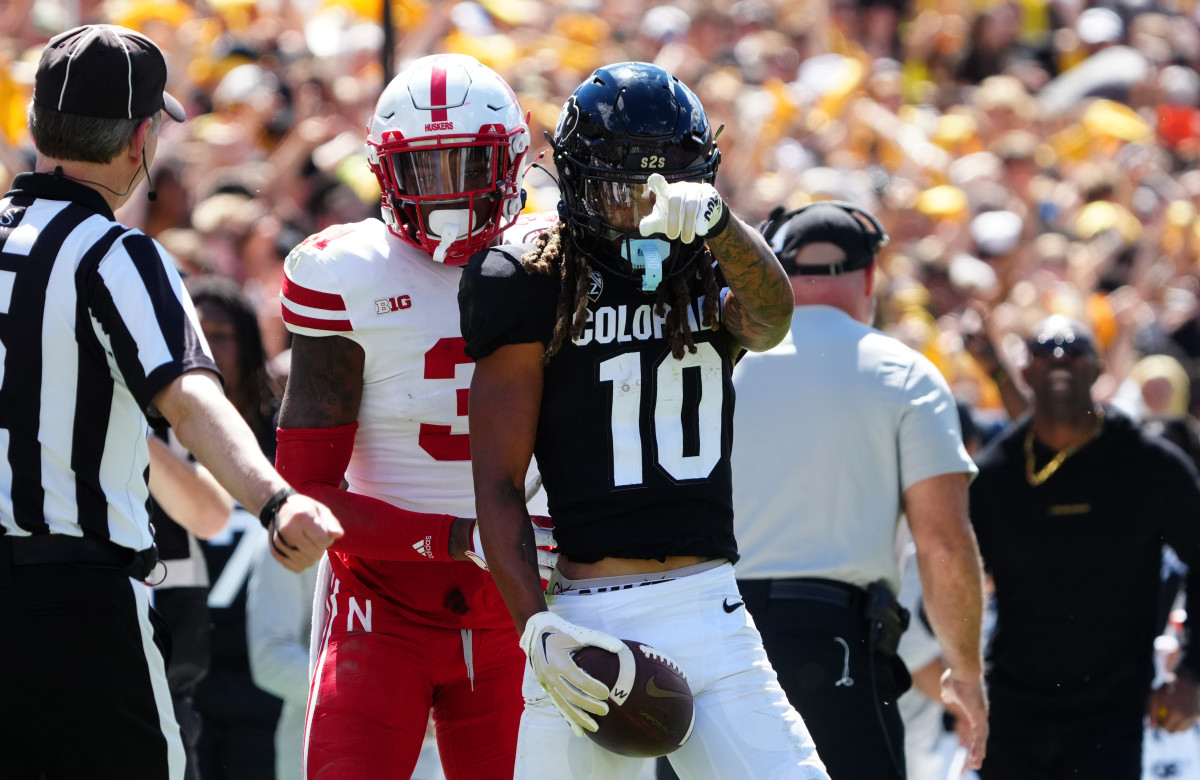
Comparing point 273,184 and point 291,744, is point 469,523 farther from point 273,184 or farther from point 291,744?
point 273,184

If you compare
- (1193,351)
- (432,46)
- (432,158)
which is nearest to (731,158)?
(432,46)

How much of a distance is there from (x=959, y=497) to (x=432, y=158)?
1.68 meters

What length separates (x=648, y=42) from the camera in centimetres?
1357

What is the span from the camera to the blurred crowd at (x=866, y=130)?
29.6 ft

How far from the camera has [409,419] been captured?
372cm

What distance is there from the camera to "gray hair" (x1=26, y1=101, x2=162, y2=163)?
130 inches

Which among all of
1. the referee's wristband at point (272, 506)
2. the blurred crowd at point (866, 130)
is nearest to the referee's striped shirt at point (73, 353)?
the referee's wristband at point (272, 506)

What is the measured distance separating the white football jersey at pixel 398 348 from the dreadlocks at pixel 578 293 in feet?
1.72

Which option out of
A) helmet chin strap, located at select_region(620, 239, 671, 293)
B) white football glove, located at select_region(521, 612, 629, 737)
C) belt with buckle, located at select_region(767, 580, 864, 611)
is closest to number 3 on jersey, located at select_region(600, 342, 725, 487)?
helmet chin strap, located at select_region(620, 239, 671, 293)

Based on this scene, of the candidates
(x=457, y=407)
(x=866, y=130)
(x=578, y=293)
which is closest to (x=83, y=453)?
(x=457, y=407)

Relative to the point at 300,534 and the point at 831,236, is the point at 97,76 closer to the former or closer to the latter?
the point at 300,534

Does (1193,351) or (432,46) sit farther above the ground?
(432,46)

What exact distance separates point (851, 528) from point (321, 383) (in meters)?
1.56

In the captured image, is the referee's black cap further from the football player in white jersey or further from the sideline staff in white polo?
the football player in white jersey
